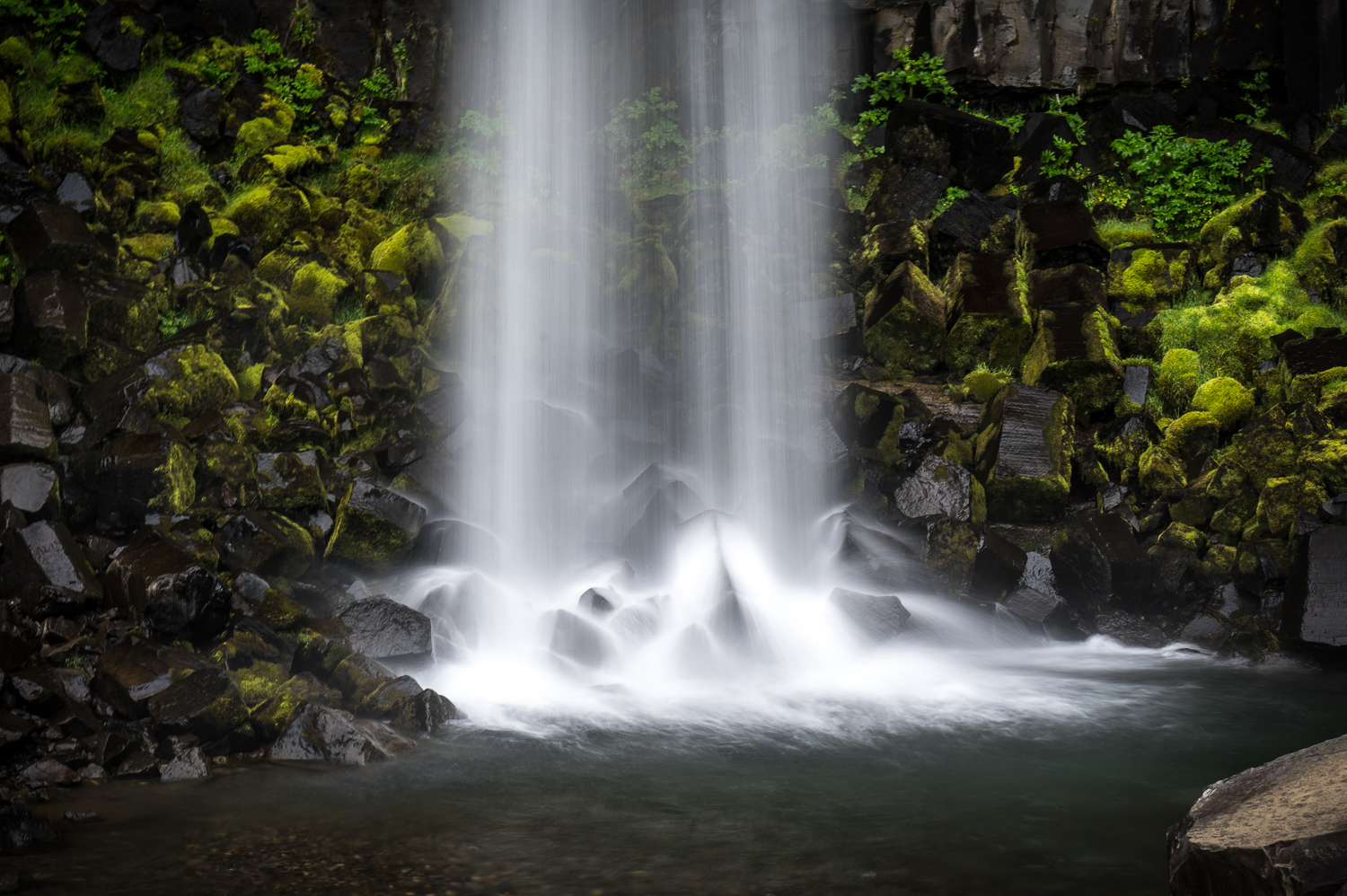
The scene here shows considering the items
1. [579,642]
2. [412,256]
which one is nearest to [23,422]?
[579,642]

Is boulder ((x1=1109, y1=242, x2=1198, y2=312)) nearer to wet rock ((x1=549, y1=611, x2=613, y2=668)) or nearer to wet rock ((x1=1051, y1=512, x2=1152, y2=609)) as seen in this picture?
wet rock ((x1=1051, y1=512, x2=1152, y2=609))

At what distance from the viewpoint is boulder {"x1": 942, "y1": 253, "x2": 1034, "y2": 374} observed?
12648 millimetres

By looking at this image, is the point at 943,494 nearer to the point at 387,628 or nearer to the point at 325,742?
the point at 387,628

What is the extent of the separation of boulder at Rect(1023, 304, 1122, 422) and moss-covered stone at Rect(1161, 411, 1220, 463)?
0.92 metres

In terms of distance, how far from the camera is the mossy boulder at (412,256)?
1443 cm

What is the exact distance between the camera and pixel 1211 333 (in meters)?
12.2

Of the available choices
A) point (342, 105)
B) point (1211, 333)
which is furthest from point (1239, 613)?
point (342, 105)

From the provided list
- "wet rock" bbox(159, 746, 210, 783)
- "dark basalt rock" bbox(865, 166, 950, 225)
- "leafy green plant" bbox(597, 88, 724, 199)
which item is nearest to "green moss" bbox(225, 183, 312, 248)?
"leafy green plant" bbox(597, 88, 724, 199)

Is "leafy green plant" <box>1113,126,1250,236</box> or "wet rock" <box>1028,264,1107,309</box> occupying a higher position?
"leafy green plant" <box>1113,126,1250,236</box>

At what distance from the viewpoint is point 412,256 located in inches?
570

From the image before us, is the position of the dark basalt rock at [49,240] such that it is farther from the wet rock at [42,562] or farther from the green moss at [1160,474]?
the green moss at [1160,474]

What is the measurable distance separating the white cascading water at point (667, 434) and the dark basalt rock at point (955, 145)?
6.30ft

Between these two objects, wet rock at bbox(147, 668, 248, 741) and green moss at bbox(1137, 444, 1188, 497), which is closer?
wet rock at bbox(147, 668, 248, 741)

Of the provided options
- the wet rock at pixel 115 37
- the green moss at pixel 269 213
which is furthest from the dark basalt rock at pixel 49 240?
the wet rock at pixel 115 37
